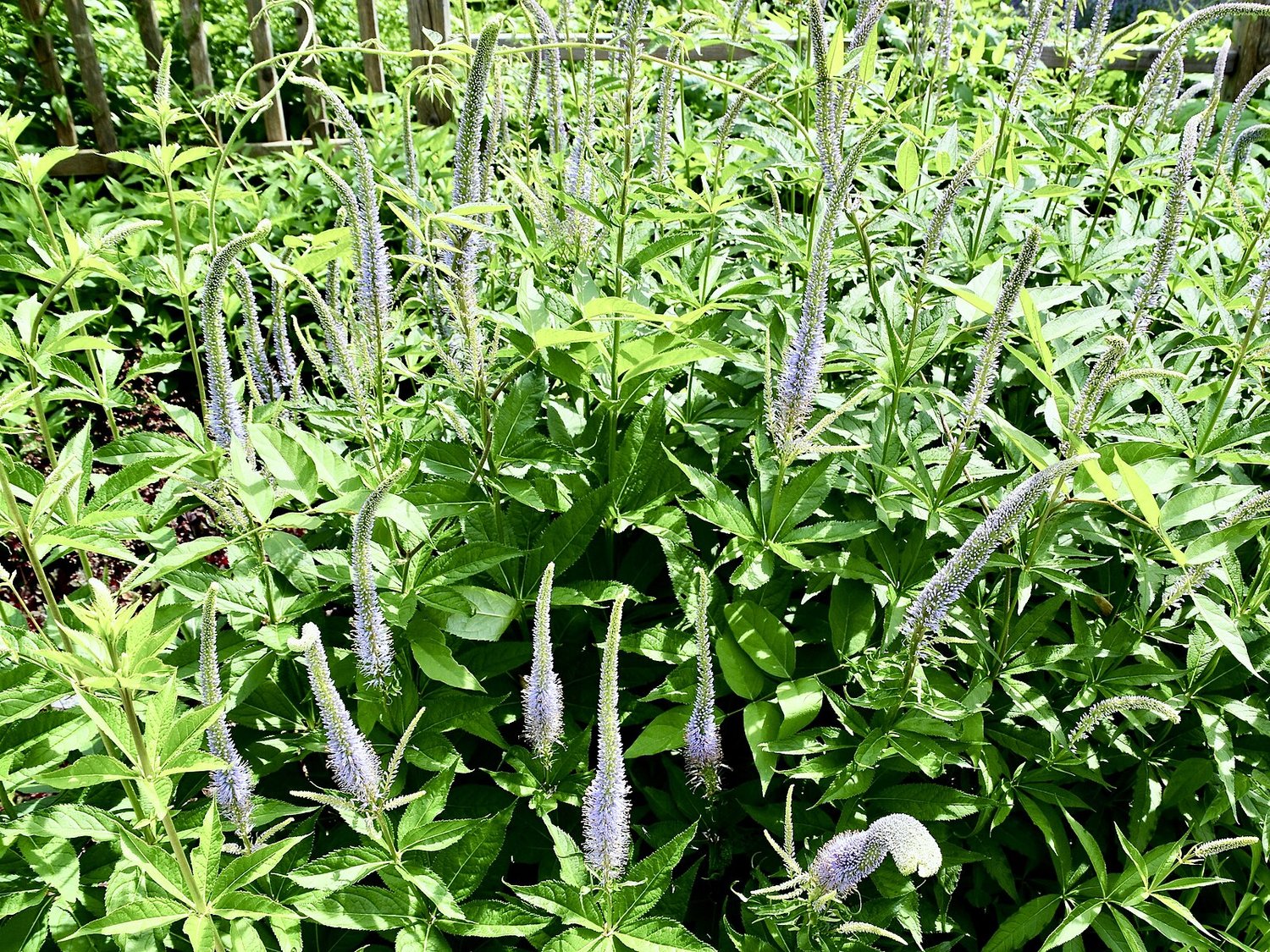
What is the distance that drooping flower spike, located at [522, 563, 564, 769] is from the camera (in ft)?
Result: 5.51

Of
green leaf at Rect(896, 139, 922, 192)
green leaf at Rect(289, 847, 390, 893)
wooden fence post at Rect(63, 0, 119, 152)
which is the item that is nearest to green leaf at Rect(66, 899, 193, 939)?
green leaf at Rect(289, 847, 390, 893)

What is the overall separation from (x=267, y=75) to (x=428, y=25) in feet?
4.37

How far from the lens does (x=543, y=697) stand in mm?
1794

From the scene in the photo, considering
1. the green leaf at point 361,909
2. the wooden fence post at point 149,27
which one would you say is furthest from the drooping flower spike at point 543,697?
the wooden fence post at point 149,27

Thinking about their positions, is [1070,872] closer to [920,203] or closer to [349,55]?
[920,203]

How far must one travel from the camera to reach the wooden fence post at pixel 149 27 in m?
6.27

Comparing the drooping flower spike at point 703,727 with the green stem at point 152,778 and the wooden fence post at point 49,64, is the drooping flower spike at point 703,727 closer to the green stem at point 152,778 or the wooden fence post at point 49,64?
the green stem at point 152,778

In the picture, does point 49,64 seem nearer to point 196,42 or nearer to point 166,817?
point 196,42

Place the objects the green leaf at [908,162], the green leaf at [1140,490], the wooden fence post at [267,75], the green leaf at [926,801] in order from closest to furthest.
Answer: the green leaf at [1140,490], the green leaf at [926,801], the green leaf at [908,162], the wooden fence post at [267,75]

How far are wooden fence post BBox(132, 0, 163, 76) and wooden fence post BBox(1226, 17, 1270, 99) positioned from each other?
7.63 meters

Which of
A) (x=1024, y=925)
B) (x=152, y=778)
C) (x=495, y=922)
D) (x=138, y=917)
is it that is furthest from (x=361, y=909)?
(x=1024, y=925)

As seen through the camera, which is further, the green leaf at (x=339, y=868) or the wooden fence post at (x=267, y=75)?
the wooden fence post at (x=267, y=75)

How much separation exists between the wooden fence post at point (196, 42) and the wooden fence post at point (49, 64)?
0.81 meters

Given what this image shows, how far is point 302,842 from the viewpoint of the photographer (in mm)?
1879
